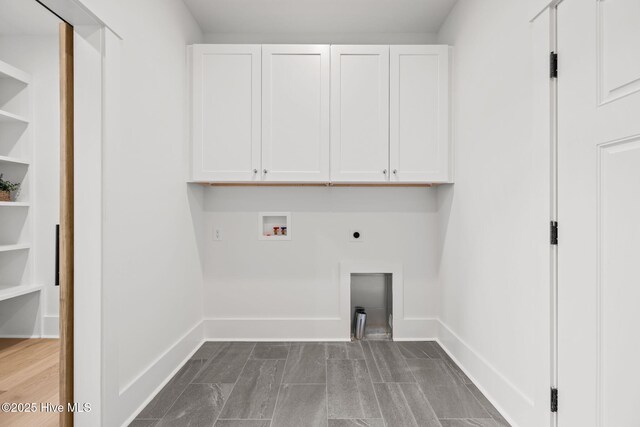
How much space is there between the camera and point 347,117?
8.71ft

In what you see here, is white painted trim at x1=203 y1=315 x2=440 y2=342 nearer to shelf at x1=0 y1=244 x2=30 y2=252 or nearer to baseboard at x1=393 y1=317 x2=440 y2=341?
baseboard at x1=393 y1=317 x2=440 y2=341

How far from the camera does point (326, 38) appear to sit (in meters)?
2.93

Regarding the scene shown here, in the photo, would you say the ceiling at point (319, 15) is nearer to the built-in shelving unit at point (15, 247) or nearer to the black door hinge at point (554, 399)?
the built-in shelving unit at point (15, 247)

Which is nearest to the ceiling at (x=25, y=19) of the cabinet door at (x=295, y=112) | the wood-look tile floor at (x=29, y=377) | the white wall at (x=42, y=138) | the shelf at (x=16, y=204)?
the white wall at (x=42, y=138)

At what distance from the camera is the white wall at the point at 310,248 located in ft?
9.83

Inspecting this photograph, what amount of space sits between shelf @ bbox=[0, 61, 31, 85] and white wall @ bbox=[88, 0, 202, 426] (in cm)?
109

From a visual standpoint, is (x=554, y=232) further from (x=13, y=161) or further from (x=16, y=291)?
(x=16, y=291)

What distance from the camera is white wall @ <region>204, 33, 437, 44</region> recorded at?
9.59 feet

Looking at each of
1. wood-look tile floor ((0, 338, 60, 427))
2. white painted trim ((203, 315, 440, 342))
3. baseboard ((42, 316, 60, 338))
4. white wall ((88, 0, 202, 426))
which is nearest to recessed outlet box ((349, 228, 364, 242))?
white painted trim ((203, 315, 440, 342))

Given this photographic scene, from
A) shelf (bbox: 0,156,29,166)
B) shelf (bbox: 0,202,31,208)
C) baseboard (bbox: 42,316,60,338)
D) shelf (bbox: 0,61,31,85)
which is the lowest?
baseboard (bbox: 42,316,60,338)

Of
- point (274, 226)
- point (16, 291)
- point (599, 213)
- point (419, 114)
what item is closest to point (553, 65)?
point (599, 213)

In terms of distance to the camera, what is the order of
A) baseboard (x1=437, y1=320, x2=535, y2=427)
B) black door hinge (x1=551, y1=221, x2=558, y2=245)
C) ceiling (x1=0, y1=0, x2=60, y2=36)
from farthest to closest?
ceiling (x1=0, y1=0, x2=60, y2=36) → baseboard (x1=437, y1=320, x2=535, y2=427) → black door hinge (x1=551, y1=221, x2=558, y2=245)

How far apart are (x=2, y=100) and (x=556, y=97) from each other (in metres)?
3.42

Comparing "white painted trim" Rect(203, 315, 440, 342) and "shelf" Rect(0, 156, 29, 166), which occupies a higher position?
"shelf" Rect(0, 156, 29, 166)
